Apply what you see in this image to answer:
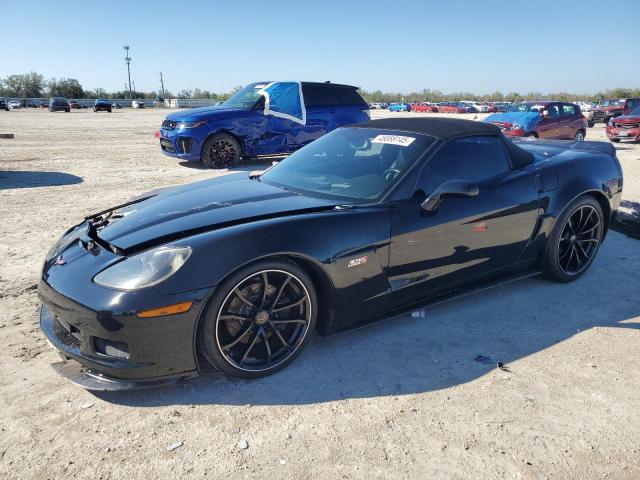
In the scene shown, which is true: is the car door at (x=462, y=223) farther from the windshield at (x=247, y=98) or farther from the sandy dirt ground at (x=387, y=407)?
the windshield at (x=247, y=98)

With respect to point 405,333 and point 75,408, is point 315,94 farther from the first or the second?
point 75,408

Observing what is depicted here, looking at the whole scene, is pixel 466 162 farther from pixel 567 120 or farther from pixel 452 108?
pixel 452 108

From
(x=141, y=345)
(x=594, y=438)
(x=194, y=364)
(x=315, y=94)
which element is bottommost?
(x=594, y=438)

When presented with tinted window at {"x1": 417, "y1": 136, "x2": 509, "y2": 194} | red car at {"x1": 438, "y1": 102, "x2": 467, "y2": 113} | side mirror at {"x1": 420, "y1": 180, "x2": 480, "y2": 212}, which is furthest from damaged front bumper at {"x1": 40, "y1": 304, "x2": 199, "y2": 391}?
red car at {"x1": 438, "y1": 102, "x2": 467, "y2": 113}

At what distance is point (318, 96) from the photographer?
1061 centimetres

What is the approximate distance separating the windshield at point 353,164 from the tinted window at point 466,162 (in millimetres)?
140

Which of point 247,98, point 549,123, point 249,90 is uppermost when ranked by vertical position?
point 249,90

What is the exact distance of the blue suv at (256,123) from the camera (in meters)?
9.55

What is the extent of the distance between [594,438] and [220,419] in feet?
6.05

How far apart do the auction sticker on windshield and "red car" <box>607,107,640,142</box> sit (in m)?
16.3

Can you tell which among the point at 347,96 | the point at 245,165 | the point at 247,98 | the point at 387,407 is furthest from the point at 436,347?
the point at 347,96

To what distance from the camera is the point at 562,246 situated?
13.6ft

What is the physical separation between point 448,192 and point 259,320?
4.79 feet

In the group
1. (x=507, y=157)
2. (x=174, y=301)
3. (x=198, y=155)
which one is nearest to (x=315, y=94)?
(x=198, y=155)
